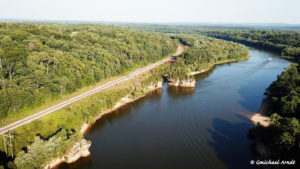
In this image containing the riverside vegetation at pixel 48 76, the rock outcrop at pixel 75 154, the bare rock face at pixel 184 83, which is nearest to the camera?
the rock outcrop at pixel 75 154

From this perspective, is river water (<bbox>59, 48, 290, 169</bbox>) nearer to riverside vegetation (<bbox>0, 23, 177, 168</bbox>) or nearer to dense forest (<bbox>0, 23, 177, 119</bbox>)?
riverside vegetation (<bbox>0, 23, 177, 168</bbox>)

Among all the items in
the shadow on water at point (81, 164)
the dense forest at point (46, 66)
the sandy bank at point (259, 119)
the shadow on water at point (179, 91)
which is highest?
the dense forest at point (46, 66)

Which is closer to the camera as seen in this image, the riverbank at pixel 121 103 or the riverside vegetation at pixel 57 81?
the riverside vegetation at pixel 57 81

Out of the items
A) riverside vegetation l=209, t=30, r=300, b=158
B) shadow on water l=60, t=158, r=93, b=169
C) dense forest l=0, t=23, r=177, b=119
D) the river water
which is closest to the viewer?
riverside vegetation l=209, t=30, r=300, b=158

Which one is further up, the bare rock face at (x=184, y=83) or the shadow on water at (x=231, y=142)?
the bare rock face at (x=184, y=83)

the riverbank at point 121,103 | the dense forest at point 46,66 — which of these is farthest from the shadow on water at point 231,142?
the dense forest at point 46,66

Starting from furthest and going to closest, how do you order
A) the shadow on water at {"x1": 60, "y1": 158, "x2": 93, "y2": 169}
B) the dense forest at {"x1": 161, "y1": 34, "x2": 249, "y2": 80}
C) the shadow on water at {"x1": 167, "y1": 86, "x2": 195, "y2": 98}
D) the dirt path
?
1. the dense forest at {"x1": 161, "y1": 34, "x2": 249, "y2": 80}
2. the shadow on water at {"x1": 167, "y1": 86, "x2": 195, "y2": 98}
3. the dirt path
4. the shadow on water at {"x1": 60, "y1": 158, "x2": 93, "y2": 169}

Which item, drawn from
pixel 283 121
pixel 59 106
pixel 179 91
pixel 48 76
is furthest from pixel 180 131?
pixel 48 76

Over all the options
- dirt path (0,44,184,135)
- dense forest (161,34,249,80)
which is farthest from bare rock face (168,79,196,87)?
dirt path (0,44,184,135)

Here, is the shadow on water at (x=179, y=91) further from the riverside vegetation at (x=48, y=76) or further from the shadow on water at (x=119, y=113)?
the riverside vegetation at (x=48, y=76)
